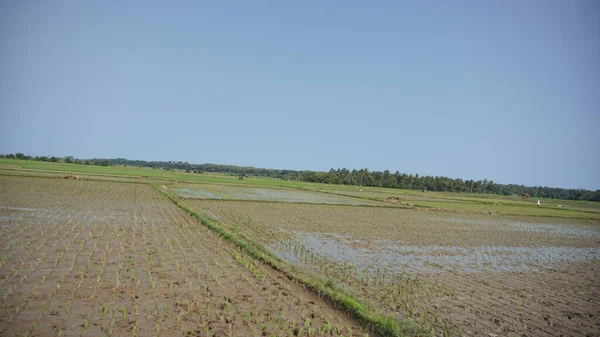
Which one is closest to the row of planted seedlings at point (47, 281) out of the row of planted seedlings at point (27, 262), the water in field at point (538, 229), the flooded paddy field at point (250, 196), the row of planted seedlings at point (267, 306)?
the row of planted seedlings at point (27, 262)

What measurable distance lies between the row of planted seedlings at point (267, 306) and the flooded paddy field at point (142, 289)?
2 cm

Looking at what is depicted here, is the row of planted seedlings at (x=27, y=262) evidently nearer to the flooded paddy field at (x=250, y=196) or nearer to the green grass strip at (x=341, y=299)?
the green grass strip at (x=341, y=299)

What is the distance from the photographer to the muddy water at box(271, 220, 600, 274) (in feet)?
33.9

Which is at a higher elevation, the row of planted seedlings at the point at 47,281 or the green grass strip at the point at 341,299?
the green grass strip at the point at 341,299

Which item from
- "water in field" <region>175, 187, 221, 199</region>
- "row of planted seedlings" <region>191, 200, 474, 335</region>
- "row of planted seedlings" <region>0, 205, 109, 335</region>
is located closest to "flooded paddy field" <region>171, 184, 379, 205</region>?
"water in field" <region>175, 187, 221, 199</region>

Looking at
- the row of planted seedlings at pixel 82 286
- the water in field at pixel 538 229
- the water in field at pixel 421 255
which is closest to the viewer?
the row of planted seedlings at pixel 82 286

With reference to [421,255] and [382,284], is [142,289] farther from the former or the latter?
[421,255]

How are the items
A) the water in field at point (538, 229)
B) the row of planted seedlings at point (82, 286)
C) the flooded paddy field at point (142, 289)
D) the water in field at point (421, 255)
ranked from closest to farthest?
the row of planted seedlings at point (82, 286), the flooded paddy field at point (142, 289), the water in field at point (421, 255), the water in field at point (538, 229)

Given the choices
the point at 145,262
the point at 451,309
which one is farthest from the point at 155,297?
the point at 451,309

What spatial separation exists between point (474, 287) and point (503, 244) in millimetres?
9001

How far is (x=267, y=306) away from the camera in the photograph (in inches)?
249

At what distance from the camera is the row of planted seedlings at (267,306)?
552 centimetres

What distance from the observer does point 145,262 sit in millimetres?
8453

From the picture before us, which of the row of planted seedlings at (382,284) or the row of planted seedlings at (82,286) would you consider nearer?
the row of planted seedlings at (82,286)
